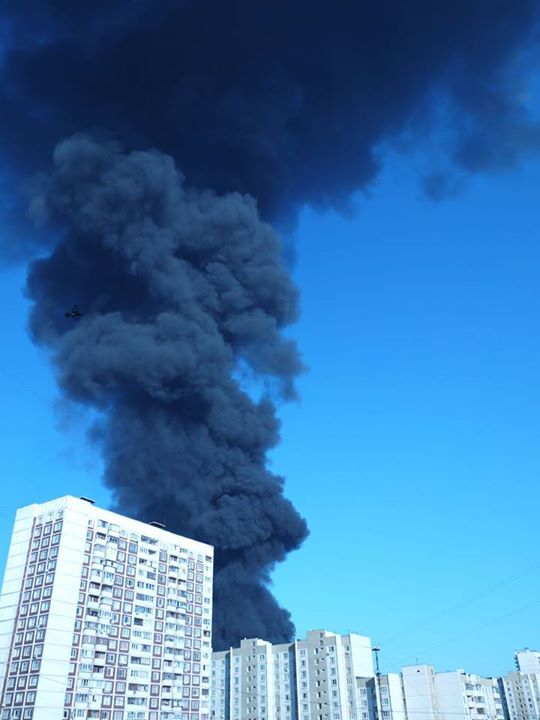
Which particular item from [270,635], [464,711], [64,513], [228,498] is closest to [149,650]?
[64,513]

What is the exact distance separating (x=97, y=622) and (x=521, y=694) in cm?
8533

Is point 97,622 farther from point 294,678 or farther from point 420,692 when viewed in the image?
point 420,692

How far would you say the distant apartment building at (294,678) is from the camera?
88.6 m

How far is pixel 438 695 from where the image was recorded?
91562mm

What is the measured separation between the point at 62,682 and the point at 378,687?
146ft

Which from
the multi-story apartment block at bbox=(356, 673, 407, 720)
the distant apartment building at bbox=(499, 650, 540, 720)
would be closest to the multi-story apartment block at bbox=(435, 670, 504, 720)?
the multi-story apartment block at bbox=(356, 673, 407, 720)

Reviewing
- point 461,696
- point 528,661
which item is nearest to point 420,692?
point 461,696

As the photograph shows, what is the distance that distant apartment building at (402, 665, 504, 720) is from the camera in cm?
8931

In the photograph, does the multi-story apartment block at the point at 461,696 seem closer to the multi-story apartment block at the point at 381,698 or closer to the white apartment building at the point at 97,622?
the multi-story apartment block at the point at 381,698

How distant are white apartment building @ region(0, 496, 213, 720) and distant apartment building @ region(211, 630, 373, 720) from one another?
18.1m

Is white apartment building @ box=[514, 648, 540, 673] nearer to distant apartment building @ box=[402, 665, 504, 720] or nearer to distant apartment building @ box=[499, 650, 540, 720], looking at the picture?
distant apartment building @ box=[499, 650, 540, 720]

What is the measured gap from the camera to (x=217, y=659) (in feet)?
318

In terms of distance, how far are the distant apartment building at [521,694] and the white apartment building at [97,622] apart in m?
67.3

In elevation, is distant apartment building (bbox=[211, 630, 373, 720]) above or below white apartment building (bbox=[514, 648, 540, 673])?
below
